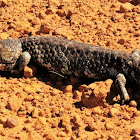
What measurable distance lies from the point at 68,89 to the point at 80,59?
69 centimetres

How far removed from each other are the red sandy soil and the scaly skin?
0.26 m

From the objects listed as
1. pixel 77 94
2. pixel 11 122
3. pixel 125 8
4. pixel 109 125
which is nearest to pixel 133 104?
pixel 109 125

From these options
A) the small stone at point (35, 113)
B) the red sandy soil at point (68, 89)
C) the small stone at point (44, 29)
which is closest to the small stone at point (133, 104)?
the red sandy soil at point (68, 89)

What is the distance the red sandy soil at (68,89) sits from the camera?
629 cm

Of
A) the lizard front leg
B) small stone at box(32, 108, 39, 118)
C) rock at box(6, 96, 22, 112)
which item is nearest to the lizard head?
the lizard front leg

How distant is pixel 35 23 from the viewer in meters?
9.10

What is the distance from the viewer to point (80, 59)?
7.49m

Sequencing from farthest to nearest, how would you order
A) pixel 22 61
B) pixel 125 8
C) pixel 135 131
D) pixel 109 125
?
pixel 125 8, pixel 22 61, pixel 109 125, pixel 135 131

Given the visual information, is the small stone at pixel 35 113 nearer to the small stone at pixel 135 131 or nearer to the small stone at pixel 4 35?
the small stone at pixel 135 131

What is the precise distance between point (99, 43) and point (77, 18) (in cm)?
125

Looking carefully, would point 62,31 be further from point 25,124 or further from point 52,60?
point 25,124

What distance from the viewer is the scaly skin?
7070mm

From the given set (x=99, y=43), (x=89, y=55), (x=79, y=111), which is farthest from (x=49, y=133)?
(x=99, y=43)

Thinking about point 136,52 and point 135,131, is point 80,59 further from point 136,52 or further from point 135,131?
point 135,131
